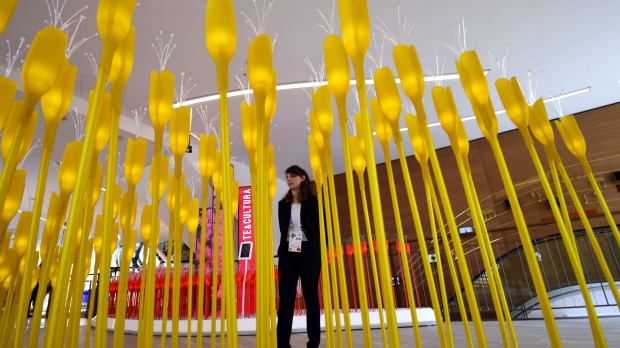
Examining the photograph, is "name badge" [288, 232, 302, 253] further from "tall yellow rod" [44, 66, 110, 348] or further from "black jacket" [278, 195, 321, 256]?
"tall yellow rod" [44, 66, 110, 348]

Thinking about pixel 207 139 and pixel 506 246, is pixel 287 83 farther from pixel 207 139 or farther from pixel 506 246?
pixel 506 246

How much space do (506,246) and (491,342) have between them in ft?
14.8

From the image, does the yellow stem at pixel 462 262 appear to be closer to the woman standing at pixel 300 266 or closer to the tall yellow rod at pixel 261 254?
the tall yellow rod at pixel 261 254

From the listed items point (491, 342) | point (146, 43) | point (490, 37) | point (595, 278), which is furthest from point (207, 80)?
point (595, 278)

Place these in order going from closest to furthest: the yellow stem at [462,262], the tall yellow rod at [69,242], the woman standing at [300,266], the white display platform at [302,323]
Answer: the tall yellow rod at [69,242] < the yellow stem at [462,262] < the woman standing at [300,266] < the white display platform at [302,323]

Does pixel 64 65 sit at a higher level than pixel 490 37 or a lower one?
lower

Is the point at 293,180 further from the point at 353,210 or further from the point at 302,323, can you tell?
the point at 302,323

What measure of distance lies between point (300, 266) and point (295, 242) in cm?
13

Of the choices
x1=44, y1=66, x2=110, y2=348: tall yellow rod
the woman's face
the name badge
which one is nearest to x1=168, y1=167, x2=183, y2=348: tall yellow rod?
x1=44, y1=66, x2=110, y2=348: tall yellow rod

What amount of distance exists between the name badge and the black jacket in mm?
25

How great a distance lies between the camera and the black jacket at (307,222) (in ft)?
6.08

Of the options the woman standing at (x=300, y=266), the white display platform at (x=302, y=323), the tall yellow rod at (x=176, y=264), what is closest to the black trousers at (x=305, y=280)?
the woman standing at (x=300, y=266)

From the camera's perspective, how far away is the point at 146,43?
3.60 metres

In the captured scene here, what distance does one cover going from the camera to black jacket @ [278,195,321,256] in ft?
6.08
